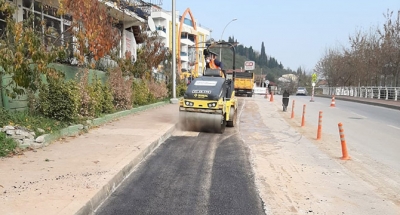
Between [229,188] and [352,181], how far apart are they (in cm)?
244

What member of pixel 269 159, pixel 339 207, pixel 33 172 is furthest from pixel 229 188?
pixel 33 172

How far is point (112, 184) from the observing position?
553 cm

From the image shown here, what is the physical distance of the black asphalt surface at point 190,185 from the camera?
15.9ft

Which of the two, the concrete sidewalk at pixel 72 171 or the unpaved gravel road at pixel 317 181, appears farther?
the unpaved gravel road at pixel 317 181

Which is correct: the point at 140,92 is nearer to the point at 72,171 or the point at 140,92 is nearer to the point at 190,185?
the point at 72,171

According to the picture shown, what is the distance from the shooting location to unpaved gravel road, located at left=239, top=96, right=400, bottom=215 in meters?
5.08

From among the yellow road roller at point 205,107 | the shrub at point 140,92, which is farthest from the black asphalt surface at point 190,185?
the shrub at point 140,92

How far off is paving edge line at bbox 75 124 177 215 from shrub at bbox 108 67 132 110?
5.42 metres

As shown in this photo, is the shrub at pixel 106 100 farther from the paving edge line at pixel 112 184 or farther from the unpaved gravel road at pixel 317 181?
the unpaved gravel road at pixel 317 181

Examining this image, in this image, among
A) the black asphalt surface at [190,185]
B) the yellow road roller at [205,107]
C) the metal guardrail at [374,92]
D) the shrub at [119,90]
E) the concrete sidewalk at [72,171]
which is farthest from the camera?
the metal guardrail at [374,92]

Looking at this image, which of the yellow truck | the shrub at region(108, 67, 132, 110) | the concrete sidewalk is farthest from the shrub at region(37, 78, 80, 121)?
the yellow truck

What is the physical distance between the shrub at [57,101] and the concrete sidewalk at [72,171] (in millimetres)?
784

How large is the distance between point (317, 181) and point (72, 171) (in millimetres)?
4393

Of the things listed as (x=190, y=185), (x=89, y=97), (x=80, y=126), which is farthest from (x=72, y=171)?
(x=89, y=97)
